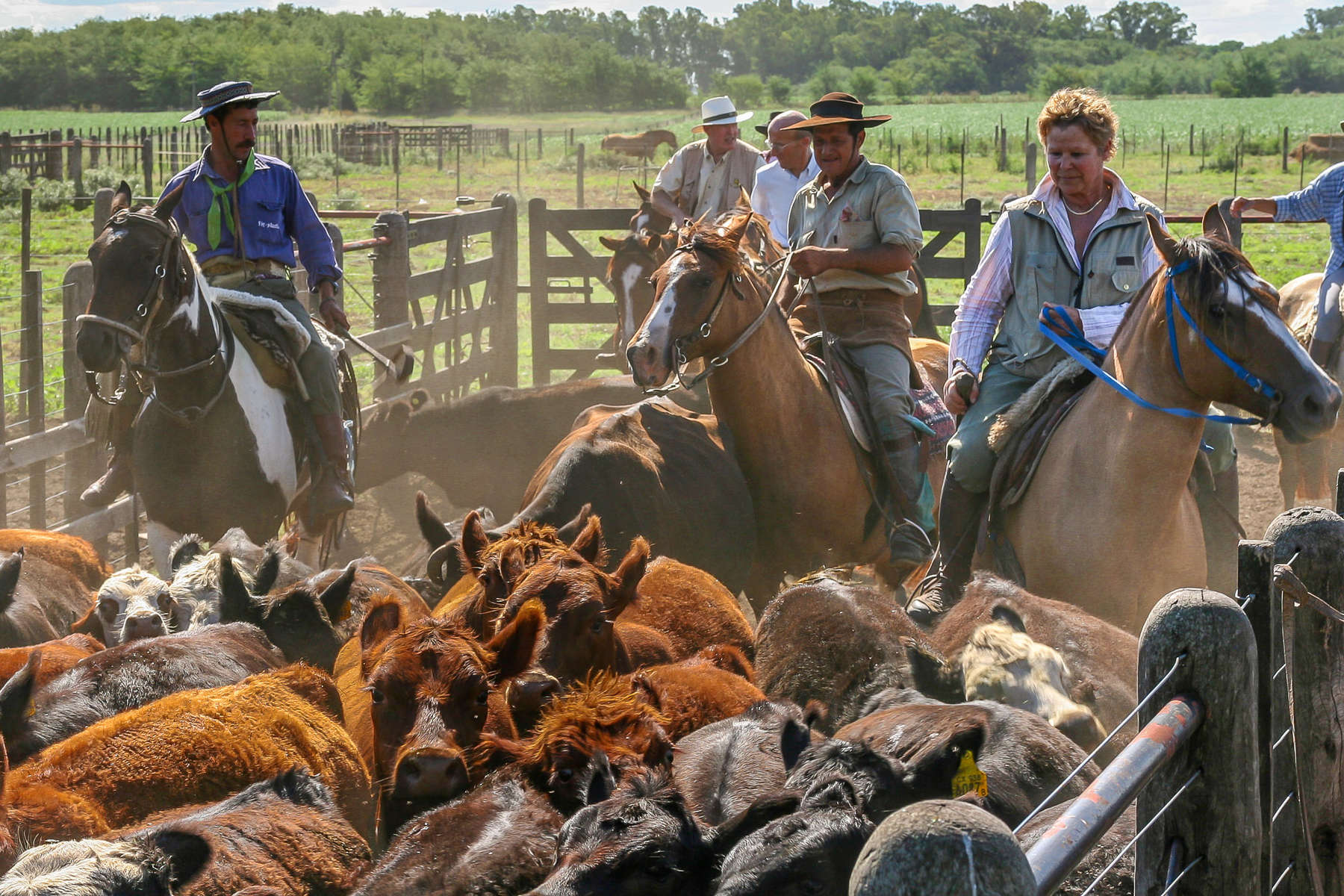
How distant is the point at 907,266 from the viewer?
7.38 m

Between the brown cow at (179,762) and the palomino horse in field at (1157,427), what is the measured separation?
3285 millimetres

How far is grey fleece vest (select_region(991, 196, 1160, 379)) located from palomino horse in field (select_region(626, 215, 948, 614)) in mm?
1250

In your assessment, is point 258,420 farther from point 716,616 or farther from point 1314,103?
point 1314,103

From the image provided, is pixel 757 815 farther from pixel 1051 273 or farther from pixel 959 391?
pixel 1051 273

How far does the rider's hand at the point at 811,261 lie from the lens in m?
7.21

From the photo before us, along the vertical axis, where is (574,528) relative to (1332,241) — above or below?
below

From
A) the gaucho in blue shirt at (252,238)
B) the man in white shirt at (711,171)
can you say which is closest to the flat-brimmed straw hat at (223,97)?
the gaucho in blue shirt at (252,238)

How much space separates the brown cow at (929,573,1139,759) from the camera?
4.63 metres

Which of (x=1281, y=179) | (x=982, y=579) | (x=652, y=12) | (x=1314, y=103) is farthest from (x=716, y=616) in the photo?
(x=652, y=12)

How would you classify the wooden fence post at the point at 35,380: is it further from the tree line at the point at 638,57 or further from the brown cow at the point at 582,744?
the tree line at the point at 638,57

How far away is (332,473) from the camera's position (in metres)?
7.94

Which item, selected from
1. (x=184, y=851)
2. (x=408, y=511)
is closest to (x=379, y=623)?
(x=184, y=851)

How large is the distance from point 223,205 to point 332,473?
174 cm

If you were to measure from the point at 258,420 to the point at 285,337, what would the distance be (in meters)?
0.56
